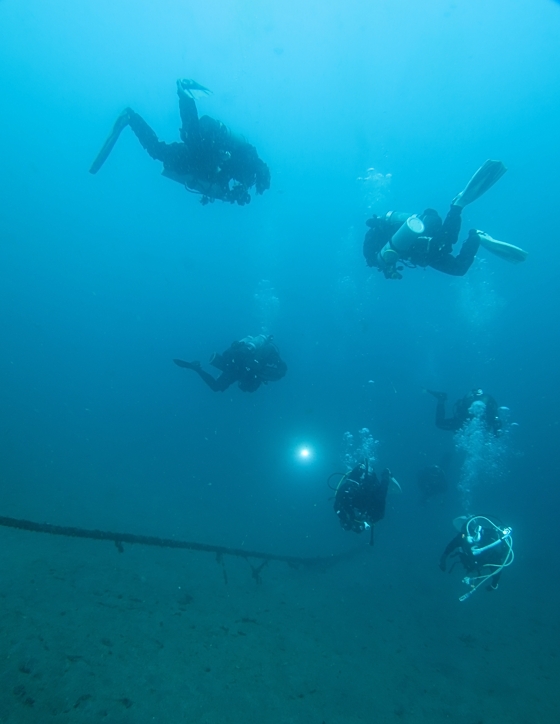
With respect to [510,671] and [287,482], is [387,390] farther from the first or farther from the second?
[510,671]

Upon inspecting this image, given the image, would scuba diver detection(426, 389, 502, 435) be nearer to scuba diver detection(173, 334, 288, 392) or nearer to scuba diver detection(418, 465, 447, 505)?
scuba diver detection(418, 465, 447, 505)

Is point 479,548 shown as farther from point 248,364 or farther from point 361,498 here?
point 248,364

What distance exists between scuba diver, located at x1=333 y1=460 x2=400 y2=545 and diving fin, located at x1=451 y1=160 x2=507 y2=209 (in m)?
4.86

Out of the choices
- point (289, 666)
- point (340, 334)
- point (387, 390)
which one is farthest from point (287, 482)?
point (340, 334)

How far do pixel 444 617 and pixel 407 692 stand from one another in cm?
521

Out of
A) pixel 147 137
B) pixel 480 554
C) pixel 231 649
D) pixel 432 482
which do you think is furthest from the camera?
pixel 432 482

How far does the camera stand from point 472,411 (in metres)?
12.3

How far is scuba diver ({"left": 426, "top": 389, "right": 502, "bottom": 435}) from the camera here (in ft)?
36.8

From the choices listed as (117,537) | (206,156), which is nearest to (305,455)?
(117,537)

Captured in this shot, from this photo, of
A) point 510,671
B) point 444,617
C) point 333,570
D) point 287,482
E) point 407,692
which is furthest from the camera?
point 287,482

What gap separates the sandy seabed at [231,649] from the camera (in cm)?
364

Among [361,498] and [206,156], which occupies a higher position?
[206,156]

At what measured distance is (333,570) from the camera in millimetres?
11562

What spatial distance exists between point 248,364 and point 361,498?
4089 millimetres
